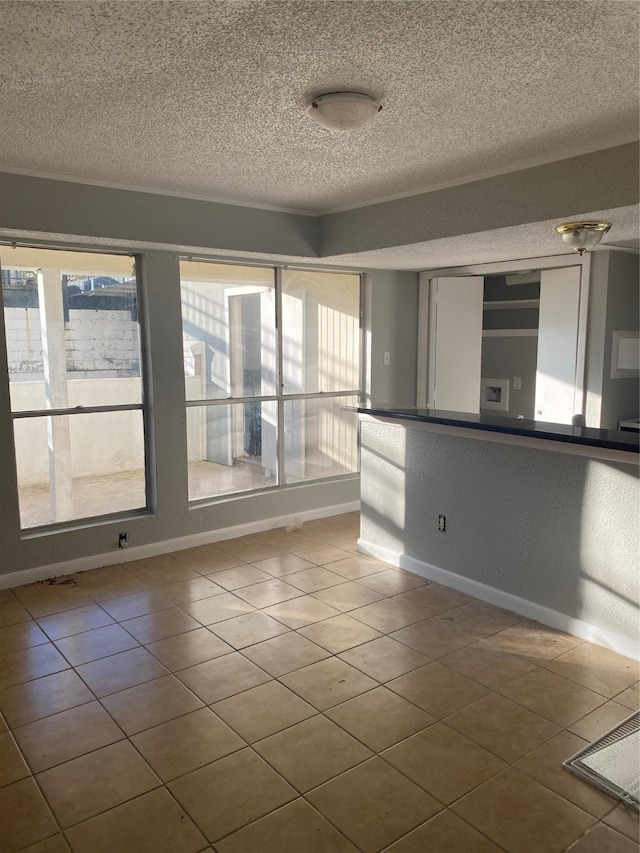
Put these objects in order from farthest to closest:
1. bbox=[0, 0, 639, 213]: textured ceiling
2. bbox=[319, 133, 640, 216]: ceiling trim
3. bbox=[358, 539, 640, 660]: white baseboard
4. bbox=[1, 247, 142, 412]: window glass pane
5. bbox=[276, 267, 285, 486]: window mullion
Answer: bbox=[276, 267, 285, 486]: window mullion, bbox=[1, 247, 142, 412]: window glass pane, bbox=[358, 539, 640, 660]: white baseboard, bbox=[319, 133, 640, 216]: ceiling trim, bbox=[0, 0, 639, 213]: textured ceiling

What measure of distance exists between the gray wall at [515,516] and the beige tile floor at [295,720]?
217 millimetres

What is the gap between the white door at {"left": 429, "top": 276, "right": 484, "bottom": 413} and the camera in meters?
5.50

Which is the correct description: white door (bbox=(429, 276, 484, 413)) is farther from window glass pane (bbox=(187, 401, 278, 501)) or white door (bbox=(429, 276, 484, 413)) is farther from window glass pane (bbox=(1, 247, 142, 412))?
window glass pane (bbox=(1, 247, 142, 412))

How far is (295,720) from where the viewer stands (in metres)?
2.51

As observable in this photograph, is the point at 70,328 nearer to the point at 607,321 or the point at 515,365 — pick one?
the point at 607,321

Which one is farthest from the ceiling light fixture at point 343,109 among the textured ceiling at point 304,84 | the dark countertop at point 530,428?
the dark countertop at point 530,428

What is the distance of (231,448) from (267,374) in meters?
0.65

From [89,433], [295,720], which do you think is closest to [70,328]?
[89,433]

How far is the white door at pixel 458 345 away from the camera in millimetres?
5500

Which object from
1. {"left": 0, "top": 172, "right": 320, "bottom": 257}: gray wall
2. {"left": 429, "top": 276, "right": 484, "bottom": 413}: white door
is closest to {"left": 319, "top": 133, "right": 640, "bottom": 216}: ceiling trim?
{"left": 0, "top": 172, "right": 320, "bottom": 257}: gray wall

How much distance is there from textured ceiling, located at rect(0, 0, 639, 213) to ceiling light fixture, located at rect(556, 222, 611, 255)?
348 mm

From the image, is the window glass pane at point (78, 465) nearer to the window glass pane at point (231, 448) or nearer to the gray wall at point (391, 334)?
the window glass pane at point (231, 448)

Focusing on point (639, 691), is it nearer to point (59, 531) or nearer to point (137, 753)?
point (137, 753)

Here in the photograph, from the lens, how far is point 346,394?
555 centimetres
